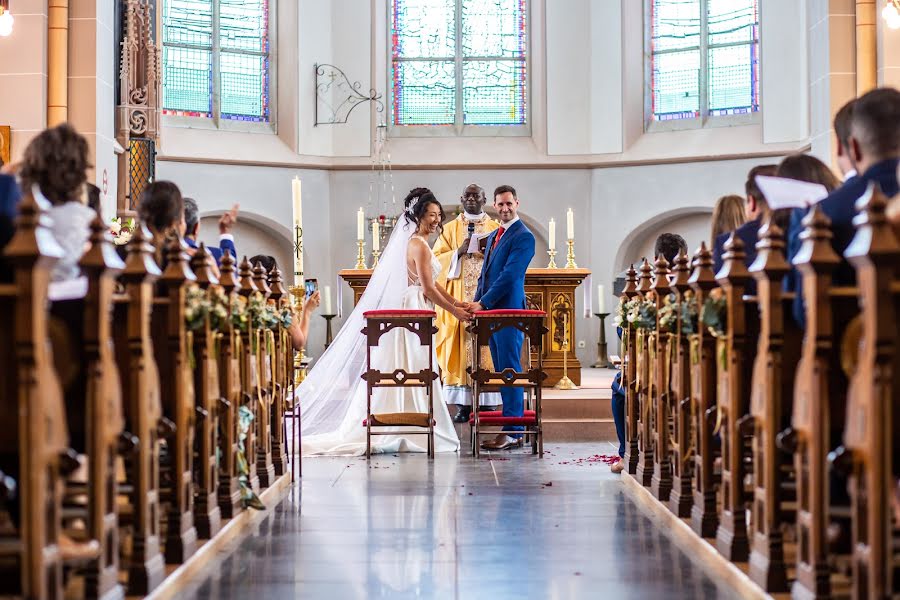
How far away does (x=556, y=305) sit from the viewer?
10.9m

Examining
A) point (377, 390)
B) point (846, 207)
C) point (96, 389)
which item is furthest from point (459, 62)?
point (96, 389)

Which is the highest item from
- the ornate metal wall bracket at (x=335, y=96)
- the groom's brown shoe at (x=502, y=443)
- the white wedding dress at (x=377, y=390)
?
the ornate metal wall bracket at (x=335, y=96)

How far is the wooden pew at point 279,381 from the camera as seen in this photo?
686 centimetres

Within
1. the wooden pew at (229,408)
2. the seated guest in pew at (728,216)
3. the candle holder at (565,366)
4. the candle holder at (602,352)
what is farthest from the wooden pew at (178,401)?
the candle holder at (602,352)

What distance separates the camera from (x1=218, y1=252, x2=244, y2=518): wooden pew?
5.18 m

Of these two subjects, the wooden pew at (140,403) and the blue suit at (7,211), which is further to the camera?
the wooden pew at (140,403)

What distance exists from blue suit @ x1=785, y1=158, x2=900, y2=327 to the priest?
5.86 metres

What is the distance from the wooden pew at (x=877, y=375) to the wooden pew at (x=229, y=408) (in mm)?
2952

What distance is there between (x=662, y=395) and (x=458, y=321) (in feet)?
13.1

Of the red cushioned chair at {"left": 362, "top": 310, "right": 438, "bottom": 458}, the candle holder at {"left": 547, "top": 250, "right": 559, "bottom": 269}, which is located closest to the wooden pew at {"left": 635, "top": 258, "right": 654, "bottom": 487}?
the red cushioned chair at {"left": 362, "top": 310, "right": 438, "bottom": 458}

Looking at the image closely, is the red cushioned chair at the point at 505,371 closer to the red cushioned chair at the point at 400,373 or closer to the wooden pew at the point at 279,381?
the red cushioned chair at the point at 400,373

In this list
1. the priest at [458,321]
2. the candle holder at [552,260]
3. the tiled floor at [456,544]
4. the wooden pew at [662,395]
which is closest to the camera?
the tiled floor at [456,544]

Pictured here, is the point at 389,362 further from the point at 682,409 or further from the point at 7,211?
the point at 7,211

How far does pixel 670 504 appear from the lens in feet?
18.0
